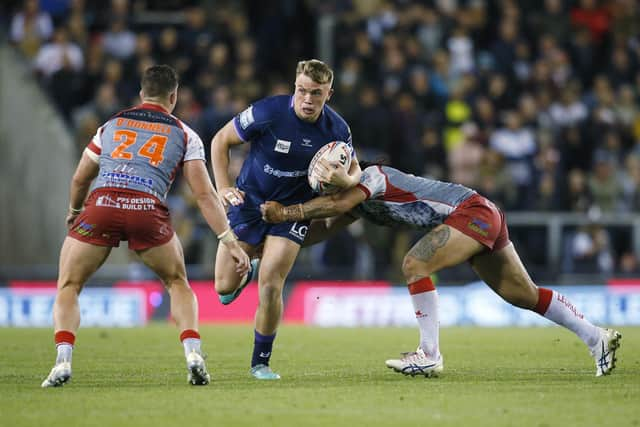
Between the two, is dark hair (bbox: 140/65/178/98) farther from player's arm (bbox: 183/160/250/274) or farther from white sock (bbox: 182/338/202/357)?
white sock (bbox: 182/338/202/357)

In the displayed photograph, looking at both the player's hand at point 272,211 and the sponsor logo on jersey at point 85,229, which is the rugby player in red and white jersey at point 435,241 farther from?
the sponsor logo on jersey at point 85,229

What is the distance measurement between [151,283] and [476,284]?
5.21 metres

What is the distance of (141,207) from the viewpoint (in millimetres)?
8852

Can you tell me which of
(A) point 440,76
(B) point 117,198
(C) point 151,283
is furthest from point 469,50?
(B) point 117,198

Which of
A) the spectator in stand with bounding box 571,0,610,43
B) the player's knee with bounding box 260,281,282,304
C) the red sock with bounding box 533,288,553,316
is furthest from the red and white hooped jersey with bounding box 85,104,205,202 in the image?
the spectator in stand with bounding box 571,0,610,43

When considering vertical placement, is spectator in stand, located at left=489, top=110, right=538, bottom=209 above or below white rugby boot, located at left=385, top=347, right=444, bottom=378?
above

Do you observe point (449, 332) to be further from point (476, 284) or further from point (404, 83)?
point (404, 83)

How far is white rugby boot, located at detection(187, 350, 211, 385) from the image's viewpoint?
346 inches

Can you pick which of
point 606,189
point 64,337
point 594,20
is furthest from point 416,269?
point 594,20

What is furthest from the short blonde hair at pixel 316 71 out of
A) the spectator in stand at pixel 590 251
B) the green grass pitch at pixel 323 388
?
the spectator in stand at pixel 590 251

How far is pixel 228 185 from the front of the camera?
9.95 m

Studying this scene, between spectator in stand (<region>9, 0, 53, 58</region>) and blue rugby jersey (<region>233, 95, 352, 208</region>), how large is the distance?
12.1 meters

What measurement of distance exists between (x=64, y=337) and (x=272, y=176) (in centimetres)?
234

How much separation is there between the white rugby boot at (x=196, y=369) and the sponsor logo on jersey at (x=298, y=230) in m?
1.52
